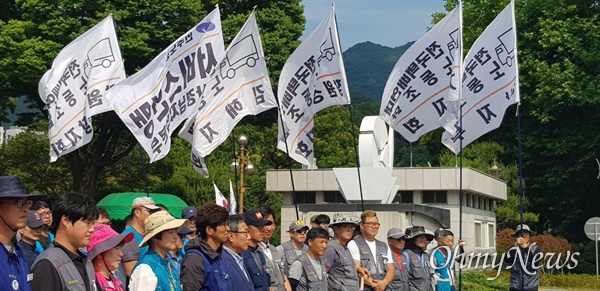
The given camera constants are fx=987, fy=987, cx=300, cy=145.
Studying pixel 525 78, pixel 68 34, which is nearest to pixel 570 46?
pixel 525 78

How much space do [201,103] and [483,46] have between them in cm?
463

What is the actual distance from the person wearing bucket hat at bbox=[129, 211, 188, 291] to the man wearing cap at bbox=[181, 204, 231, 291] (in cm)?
44

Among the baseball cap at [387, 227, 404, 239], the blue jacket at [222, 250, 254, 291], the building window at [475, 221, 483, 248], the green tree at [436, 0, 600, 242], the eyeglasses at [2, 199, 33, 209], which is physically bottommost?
the blue jacket at [222, 250, 254, 291]

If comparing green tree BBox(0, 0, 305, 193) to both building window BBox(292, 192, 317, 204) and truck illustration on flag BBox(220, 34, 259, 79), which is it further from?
truck illustration on flag BBox(220, 34, 259, 79)

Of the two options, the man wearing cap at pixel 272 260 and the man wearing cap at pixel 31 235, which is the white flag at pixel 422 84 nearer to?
the man wearing cap at pixel 272 260

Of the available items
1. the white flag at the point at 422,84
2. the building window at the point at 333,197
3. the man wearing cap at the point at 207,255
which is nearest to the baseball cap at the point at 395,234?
the white flag at the point at 422,84

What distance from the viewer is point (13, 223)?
562cm

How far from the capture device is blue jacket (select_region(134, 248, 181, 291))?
22.1 feet

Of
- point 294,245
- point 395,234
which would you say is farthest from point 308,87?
point 294,245

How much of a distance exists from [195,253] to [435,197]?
29.8 meters

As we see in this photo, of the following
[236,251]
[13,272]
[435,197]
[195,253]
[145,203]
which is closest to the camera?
[13,272]

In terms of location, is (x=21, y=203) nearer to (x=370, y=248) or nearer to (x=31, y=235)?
(x=31, y=235)

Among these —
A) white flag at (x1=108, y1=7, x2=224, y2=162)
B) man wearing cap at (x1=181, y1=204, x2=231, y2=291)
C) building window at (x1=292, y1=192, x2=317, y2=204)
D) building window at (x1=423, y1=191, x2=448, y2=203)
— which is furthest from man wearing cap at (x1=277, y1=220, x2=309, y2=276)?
building window at (x1=292, y1=192, x2=317, y2=204)

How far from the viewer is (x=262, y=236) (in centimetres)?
938
